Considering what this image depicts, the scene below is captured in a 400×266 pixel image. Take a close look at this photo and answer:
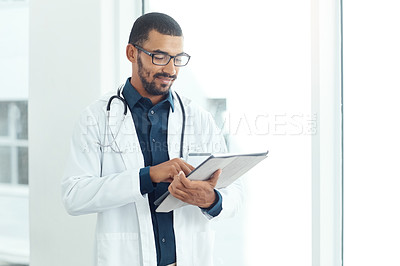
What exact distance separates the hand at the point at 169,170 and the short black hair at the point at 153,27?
41cm

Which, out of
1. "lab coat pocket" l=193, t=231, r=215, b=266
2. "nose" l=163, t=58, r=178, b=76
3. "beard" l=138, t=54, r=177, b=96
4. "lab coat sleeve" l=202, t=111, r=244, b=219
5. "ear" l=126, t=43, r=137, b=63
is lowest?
"lab coat pocket" l=193, t=231, r=215, b=266

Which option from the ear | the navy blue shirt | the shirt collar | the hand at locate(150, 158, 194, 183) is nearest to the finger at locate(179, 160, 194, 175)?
the hand at locate(150, 158, 194, 183)

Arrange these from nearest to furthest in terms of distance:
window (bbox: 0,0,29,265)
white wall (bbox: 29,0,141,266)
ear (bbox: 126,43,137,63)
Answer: ear (bbox: 126,43,137,63) → white wall (bbox: 29,0,141,266) → window (bbox: 0,0,29,265)

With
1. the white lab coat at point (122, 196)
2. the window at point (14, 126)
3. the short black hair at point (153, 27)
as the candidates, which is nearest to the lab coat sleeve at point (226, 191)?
the white lab coat at point (122, 196)

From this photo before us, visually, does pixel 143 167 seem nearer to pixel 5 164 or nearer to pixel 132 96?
pixel 132 96

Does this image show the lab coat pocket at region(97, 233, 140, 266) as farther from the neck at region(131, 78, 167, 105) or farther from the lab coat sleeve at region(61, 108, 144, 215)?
the neck at region(131, 78, 167, 105)

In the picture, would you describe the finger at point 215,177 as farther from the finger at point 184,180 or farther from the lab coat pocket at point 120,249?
the lab coat pocket at point 120,249

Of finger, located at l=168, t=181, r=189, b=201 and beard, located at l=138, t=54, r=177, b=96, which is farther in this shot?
beard, located at l=138, t=54, r=177, b=96

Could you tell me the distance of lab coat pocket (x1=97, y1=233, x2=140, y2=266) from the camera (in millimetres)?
1392

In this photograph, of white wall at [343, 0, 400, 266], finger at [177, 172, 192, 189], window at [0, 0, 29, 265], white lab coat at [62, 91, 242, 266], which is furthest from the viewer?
window at [0, 0, 29, 265]

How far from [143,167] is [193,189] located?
22 cm

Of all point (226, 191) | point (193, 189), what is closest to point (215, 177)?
point (193, 189)

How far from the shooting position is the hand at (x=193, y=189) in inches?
49.8

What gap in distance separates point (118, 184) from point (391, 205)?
3.31ft
